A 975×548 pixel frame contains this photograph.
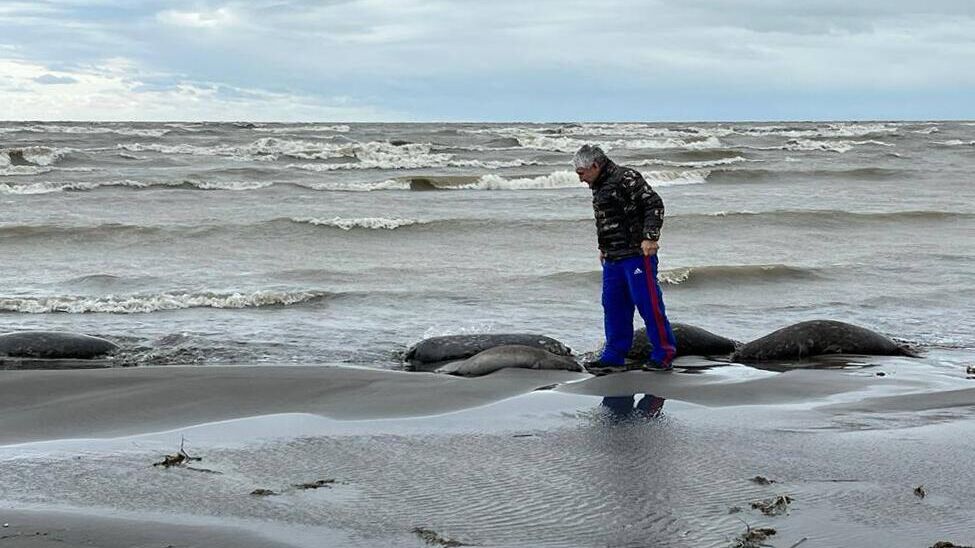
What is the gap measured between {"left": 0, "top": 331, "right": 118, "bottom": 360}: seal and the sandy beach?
121cm

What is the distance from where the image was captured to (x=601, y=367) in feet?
31.5

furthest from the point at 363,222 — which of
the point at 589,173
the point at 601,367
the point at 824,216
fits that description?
the point at 589,173

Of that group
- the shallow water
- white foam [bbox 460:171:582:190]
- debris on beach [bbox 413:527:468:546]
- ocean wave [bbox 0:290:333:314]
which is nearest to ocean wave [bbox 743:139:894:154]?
white foam [bbox 460:171:582:190]

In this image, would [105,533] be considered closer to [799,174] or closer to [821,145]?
[799,174]

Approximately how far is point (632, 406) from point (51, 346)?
5123 millimetres

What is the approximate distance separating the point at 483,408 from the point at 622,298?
90.2 inches

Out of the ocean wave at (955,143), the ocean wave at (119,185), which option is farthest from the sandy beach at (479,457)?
the ocean wave at (955,143)

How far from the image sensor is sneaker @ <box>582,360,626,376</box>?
939 centimetres

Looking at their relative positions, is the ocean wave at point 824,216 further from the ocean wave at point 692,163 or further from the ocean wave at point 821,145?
the ocean wave at point 821,145

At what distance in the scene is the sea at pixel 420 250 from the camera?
1186 cm

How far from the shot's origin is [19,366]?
941cm

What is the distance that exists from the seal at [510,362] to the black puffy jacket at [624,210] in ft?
3.08

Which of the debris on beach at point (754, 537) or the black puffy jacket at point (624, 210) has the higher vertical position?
the black puffy jacket at point (624, 210)

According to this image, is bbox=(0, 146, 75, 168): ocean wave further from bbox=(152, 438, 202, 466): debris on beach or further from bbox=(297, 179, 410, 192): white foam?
bbox=(152, 438, 202, 466): debris on beach
